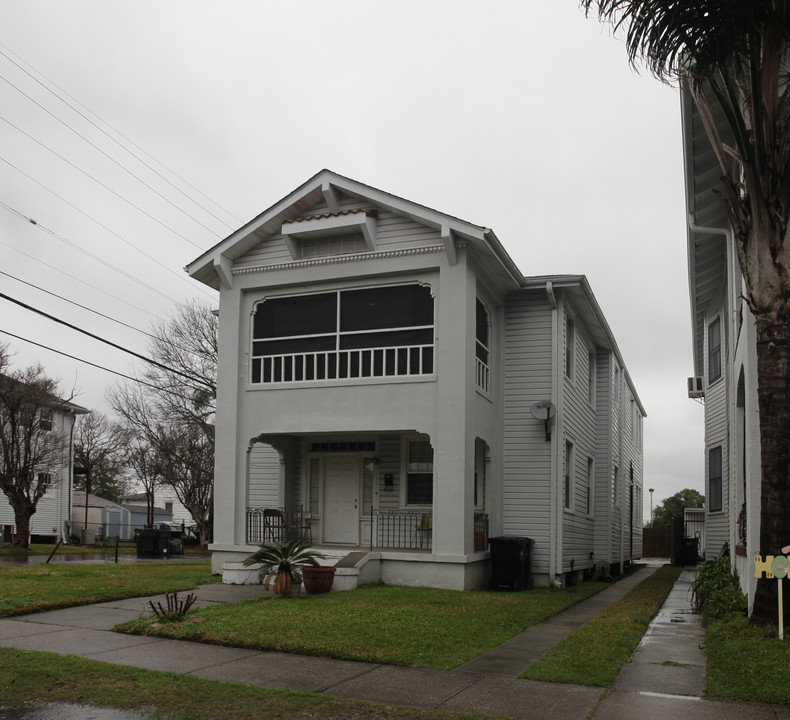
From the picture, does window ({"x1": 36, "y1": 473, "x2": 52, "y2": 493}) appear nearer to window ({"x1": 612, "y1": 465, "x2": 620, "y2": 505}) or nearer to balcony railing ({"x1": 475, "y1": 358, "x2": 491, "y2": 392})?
window ({"x1": 612, "y1": 465, "x2": 620, "y2": 505})

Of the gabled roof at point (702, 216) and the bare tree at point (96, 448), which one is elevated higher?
the gabled roof at point (702, 216)

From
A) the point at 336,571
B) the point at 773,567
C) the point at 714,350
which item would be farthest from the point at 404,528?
the point at 714,350

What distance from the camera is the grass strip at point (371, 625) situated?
27.4 ft

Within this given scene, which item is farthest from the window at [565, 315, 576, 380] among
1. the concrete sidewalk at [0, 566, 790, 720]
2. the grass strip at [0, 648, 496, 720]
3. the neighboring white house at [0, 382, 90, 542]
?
the neighboring white house at [0, 382, 90, 542]

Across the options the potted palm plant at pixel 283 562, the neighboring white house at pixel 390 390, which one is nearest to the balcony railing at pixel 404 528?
the neighboring white house at pixel 390 390

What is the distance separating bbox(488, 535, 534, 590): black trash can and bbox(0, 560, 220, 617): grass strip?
532cm

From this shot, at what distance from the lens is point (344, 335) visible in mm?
16234

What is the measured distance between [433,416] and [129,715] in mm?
9751

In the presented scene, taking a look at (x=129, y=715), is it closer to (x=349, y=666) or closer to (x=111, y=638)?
(x=349, y=666)

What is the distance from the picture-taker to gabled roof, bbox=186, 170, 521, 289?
15094 mm

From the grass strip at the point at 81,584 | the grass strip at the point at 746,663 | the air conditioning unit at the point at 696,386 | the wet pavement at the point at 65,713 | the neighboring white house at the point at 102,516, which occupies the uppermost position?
the air conditioning unit at the point at 696,386

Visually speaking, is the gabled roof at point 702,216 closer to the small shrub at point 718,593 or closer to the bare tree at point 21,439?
the small shrub at point 718,593

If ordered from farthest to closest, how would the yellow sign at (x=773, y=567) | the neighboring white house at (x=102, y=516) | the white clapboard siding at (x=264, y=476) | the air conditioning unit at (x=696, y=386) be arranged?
the neighboring white house at (x=102, y=516) → the air conditioning unit at (x=696, y=386) → the white clapboard siding at (x=264, y=476) → the yellow sign at (x=773, y=567)

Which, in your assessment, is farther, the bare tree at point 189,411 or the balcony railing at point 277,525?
the bare tree at point 189,411
